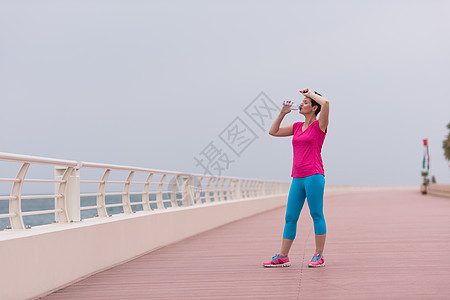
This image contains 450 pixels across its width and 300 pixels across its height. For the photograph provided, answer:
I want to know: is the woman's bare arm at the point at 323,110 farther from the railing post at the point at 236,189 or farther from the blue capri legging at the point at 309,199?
the railing post at the point at 236,189

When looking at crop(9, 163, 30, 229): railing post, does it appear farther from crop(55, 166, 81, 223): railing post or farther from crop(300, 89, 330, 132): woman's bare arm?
crop(300, 89, 330, 132): woman's bare arm

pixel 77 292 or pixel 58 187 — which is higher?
pixel 58 187

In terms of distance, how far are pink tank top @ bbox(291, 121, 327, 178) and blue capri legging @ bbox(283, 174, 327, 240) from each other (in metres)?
0.08

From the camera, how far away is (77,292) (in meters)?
6.70

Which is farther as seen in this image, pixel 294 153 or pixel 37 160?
pixel 294 153

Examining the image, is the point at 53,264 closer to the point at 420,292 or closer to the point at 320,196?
the point at 320,196

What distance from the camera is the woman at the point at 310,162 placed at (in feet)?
25.6

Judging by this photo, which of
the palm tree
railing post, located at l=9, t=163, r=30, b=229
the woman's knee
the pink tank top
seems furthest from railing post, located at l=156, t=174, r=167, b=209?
the palm tree

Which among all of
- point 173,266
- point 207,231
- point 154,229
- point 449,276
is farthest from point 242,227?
point 449,276

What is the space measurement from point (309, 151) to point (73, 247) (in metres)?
2.86

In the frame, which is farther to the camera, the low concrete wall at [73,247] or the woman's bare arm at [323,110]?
the woman's bare arm at [323,110]

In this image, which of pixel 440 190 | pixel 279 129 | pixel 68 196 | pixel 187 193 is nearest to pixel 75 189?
pixel 68 196

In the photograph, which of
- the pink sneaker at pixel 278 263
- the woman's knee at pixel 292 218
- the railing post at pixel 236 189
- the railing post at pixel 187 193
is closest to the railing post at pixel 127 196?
the pink sneaker at pixel 278 263

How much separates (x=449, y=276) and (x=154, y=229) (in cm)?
552
